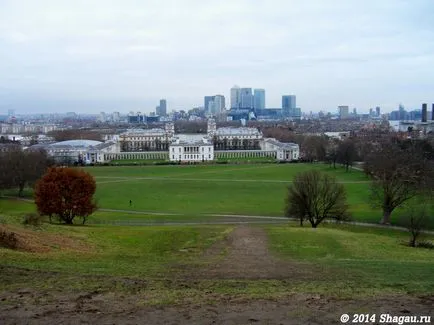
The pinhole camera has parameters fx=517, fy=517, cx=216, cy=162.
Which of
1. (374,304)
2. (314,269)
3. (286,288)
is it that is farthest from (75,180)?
(374,304)

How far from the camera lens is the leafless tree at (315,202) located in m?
34.4

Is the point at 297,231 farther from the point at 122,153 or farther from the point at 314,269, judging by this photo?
the point at 122,153

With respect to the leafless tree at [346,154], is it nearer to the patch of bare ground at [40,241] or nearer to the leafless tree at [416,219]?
the leafless tree at [416,219]

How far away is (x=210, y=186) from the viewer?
64.6 metres

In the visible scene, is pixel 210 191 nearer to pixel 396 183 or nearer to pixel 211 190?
pixel 211 190

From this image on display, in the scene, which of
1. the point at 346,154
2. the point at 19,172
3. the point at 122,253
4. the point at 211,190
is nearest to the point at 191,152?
the point at 346,154

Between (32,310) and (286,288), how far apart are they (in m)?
5.18

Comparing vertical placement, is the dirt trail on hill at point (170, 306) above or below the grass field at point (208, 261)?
above

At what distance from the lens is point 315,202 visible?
113 ft

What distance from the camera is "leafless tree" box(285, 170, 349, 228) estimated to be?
34375mm

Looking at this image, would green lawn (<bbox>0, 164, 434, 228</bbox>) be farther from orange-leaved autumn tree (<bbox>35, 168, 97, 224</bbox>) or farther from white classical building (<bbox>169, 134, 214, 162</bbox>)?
white classical building (<bbox>169, 134, 214, 162</bbox>)

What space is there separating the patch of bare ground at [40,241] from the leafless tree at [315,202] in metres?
17.7

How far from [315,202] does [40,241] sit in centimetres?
2065

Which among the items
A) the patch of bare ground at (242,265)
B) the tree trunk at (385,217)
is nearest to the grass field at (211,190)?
the tree trunk at (385,217)
